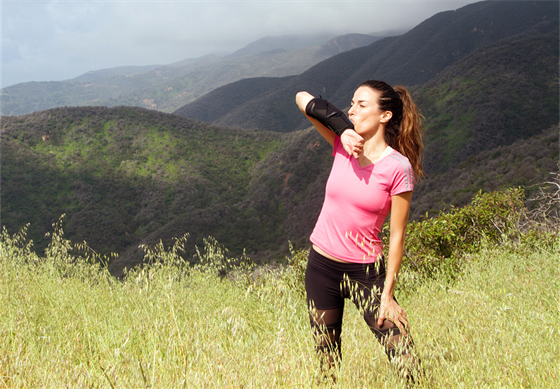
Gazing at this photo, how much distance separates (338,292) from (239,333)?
0.60 m

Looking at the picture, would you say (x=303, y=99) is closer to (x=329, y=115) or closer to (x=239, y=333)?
(x=329, y=115)

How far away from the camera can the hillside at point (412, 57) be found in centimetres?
10888

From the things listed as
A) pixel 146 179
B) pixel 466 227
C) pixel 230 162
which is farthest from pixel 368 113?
pixel 230 162

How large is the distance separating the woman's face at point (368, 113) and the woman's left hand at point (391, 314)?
93cm

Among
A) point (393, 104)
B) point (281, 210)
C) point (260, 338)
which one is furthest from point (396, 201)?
point (281, 210)

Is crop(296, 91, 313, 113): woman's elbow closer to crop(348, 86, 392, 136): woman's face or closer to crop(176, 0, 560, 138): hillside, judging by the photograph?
crop(348, 86, 392, 136): woman's face

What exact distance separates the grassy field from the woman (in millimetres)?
168

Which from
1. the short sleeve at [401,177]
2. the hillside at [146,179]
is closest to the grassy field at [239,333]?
the short sleeve at [401,177]

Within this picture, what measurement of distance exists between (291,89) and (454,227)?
134288 mm

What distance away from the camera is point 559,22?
80.3m

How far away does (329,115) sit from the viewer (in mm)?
1717

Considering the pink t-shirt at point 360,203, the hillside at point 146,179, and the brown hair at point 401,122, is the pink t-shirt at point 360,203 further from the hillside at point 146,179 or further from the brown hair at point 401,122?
the hillside at point 146,179

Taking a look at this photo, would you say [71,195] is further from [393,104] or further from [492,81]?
[492,81]

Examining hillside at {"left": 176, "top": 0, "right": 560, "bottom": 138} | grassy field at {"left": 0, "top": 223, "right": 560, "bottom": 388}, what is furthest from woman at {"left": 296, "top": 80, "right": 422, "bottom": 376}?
hillside at {"left": 176, "top": 0, "right": 560, "bottom": 138}
